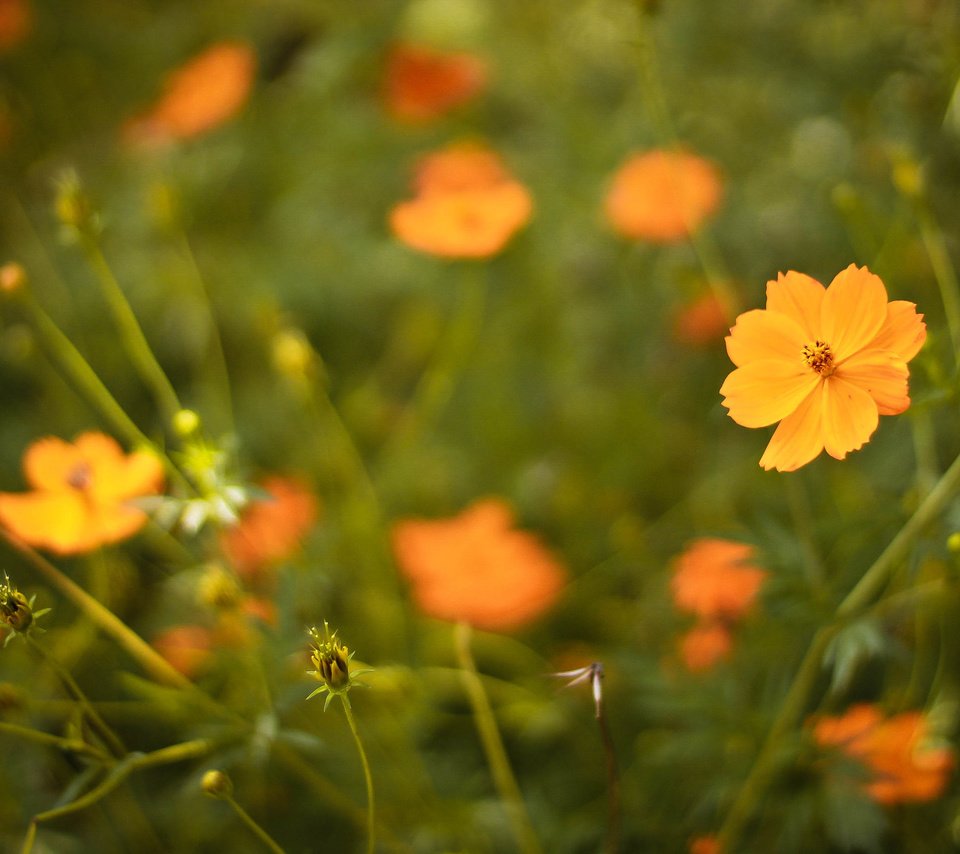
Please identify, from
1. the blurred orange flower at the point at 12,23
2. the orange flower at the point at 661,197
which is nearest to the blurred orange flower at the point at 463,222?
the orange flower at the point at 661,197

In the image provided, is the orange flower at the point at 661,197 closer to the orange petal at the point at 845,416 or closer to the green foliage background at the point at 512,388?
the green foliage background at the point at 512,388

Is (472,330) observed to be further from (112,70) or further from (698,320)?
(112,70)

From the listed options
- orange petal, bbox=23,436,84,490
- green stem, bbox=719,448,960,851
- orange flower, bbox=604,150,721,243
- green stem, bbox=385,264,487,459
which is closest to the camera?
green stem, bbox=719,448,960,851

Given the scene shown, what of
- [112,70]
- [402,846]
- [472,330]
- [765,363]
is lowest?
[402,846]

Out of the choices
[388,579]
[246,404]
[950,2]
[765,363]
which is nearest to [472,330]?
[246,404]

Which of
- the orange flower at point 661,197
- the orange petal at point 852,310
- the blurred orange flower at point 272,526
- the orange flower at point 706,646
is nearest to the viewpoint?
the orange petal at point 852,310

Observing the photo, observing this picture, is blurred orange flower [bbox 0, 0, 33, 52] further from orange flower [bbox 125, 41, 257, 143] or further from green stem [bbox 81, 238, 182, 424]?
green stem [bbox 81, 238, 182, 424]

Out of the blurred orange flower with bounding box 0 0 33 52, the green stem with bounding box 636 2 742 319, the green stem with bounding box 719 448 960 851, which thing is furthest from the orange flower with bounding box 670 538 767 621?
the blurred orange flower with bounding box 0 0 33 52
